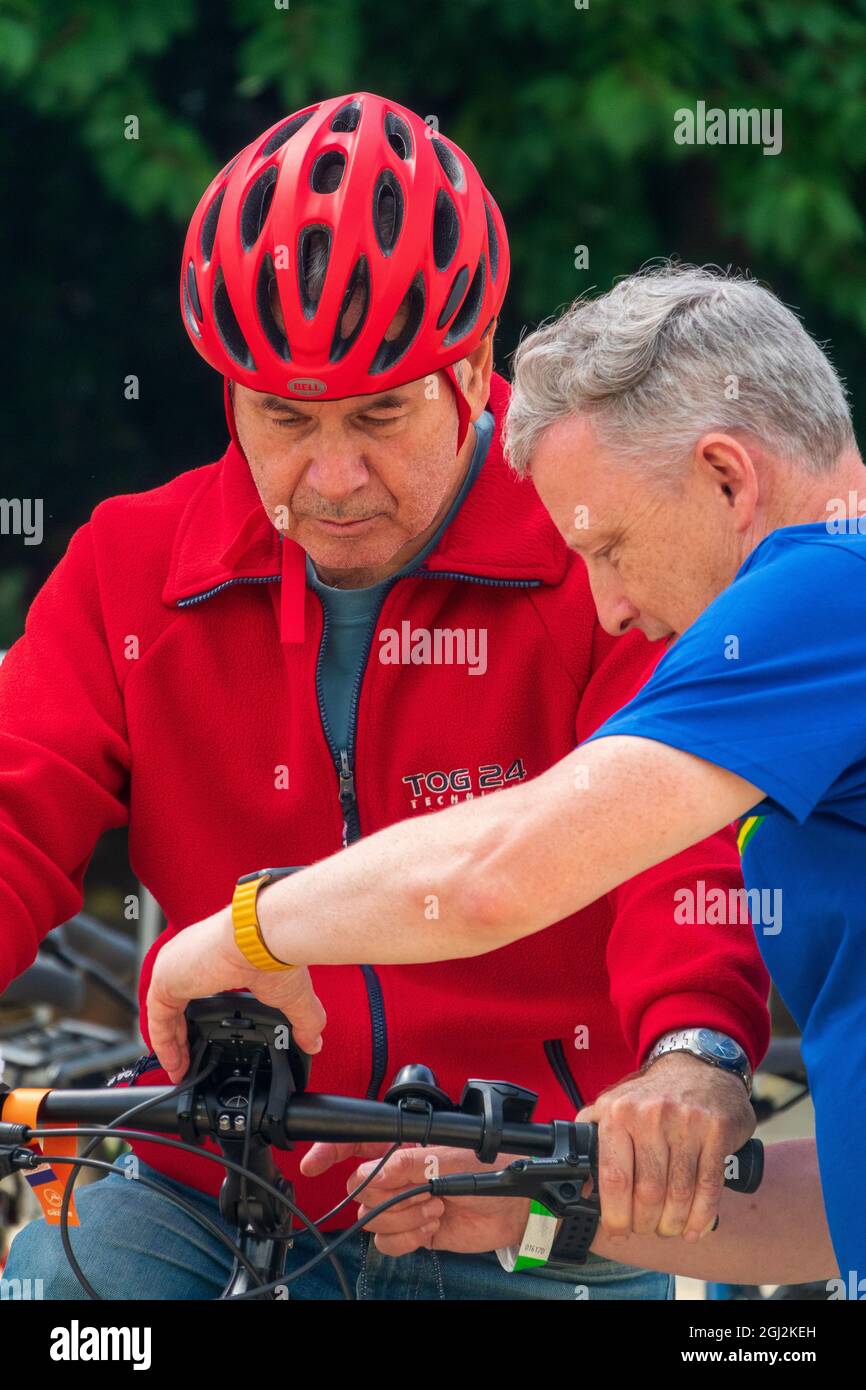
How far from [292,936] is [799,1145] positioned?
2.84ft

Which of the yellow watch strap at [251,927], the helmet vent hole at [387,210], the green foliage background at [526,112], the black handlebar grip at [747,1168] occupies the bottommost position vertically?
the black handlebar grip at [747,1168]

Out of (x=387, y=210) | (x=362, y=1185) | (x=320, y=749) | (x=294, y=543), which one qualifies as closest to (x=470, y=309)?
(x=387, y=210)

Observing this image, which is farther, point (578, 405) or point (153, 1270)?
point (153, 1270)

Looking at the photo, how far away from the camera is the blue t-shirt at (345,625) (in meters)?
2.66

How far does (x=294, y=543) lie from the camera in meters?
2.65

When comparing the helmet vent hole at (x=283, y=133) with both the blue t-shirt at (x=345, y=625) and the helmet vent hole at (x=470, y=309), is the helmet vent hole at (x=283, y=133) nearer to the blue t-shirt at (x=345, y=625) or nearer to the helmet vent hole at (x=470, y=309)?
the helmet vent hole at (x=470, y=309)

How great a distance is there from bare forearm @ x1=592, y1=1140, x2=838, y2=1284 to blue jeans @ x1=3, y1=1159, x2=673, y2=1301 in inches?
6.5

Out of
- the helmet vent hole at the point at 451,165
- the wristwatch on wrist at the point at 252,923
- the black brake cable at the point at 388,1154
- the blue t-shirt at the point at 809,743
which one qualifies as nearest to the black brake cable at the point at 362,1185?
the black brake cable at the point at 388,1154

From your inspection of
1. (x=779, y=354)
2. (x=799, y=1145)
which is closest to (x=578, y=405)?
(x=779, y=354)

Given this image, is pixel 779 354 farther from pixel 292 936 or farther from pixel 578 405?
pixel 292 936

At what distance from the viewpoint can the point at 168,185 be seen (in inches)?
225

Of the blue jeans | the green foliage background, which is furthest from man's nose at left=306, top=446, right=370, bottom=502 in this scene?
the green foliage background

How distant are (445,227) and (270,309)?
296mm

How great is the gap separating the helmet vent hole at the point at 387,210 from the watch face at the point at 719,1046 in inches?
42.3
